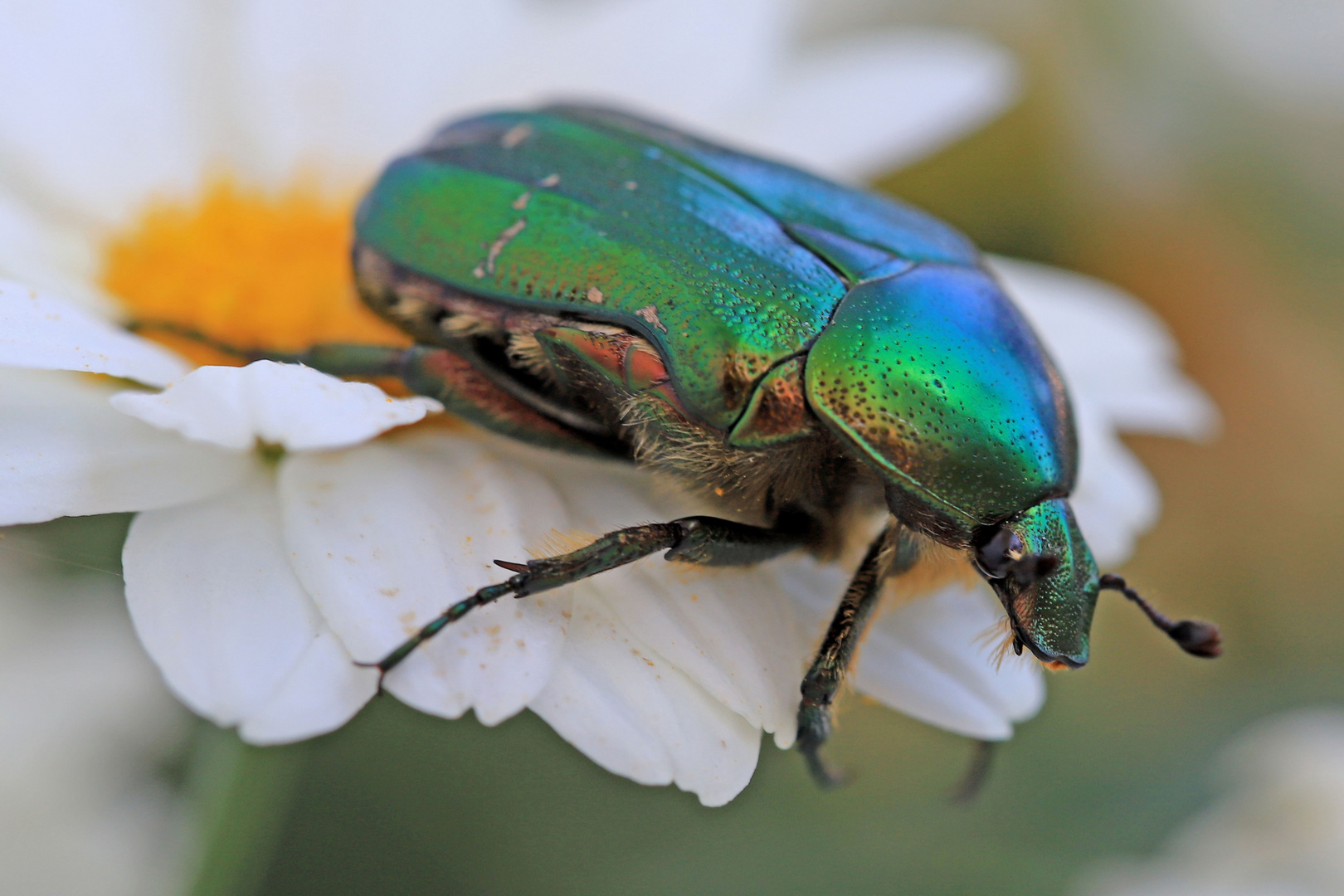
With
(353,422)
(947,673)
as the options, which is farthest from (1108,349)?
(353,422)

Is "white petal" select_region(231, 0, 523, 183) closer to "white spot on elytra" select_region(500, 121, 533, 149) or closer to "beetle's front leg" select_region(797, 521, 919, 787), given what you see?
"white spot on elytra" select_region(500, 121, 533, 149)

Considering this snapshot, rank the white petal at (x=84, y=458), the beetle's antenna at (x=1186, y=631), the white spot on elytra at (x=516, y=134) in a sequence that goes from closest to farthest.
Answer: the white petal at (x=84, y=458)
the beetle's antenna at (x=1186, y=631)
the white spot on elytra at (x=516, y=134)

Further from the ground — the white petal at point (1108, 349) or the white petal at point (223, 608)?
the white petal at point (1108, 349)

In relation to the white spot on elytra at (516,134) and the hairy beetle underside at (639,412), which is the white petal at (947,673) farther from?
the white spot on elytra at (516,134)

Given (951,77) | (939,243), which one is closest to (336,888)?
(939,243)

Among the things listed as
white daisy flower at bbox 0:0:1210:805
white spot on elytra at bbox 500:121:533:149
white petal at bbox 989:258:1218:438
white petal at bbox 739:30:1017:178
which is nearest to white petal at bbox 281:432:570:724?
white daisy flower at bbox 0:0:1210:805

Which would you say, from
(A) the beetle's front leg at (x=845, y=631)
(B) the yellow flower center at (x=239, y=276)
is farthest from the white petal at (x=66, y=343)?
(A) the beetle's front leg at (x=845, y=631)
